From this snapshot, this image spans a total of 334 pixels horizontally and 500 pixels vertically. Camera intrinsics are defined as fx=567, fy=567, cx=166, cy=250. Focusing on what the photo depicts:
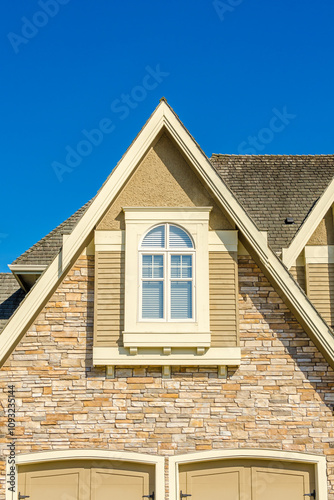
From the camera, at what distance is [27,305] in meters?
9.91

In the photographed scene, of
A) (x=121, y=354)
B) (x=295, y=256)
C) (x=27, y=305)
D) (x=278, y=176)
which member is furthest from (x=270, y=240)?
(x=27, y=305)

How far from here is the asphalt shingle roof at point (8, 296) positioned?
47.0 feet

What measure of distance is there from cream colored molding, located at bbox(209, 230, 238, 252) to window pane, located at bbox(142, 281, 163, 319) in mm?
1209

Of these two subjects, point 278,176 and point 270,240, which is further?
point 278,176

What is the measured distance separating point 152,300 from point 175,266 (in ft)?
2.46

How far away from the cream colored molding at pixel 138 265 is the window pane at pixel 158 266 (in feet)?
1.02

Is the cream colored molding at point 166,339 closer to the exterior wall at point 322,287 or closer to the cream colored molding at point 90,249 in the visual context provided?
the cream colored molding at point 90,249

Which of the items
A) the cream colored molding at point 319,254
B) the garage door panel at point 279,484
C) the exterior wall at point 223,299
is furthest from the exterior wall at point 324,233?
the garage door panel at point 279,484

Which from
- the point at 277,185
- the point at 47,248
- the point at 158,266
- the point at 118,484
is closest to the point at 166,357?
the point at 158,266

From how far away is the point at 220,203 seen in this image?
10383mm

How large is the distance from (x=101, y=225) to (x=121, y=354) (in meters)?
2.40

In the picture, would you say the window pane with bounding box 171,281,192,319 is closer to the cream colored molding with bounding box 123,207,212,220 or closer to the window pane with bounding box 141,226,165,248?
the window pane with bounding box 141,226,165,248

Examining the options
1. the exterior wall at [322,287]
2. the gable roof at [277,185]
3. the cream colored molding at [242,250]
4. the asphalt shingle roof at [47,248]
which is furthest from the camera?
the gable roof at [277,185]

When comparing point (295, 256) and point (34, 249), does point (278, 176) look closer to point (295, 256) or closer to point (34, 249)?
point (295, 256)
